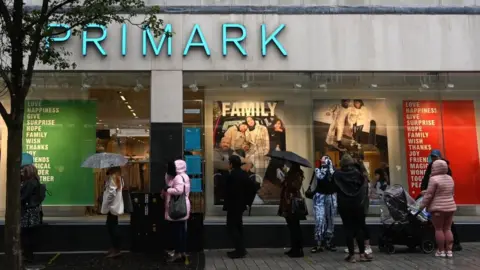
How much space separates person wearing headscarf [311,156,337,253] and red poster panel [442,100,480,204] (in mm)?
3647

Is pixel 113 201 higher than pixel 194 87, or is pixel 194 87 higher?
pixel 194 87

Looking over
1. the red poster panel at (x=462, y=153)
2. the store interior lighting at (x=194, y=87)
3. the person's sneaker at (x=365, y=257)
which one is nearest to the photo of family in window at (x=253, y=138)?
the store interior lighting at (x=194, y=87)

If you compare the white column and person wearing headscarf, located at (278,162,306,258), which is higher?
the white column

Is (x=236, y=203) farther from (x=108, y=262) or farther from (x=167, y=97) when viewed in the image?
(x=167, y=97)

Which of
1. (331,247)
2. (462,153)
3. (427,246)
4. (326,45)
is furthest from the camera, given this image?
(462,153)

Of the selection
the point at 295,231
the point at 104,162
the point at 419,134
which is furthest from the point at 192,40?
the point at 419,134

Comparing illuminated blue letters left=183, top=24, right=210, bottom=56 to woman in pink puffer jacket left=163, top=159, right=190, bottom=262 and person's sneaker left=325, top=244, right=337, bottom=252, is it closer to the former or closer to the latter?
woman in pink puffer jacket left=163, top=159, right=190, bottom=262

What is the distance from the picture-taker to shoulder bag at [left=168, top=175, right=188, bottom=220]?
7698 millimetres

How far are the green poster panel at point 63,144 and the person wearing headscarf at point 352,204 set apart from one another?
5.39 m

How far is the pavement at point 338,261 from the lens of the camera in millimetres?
7414

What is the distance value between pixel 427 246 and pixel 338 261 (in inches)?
71.4

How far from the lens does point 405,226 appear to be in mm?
8297

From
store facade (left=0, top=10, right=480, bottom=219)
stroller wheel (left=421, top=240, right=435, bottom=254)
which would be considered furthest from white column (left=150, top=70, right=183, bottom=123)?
stroller wheel (left=421, top=240, right=435, bottom=254)

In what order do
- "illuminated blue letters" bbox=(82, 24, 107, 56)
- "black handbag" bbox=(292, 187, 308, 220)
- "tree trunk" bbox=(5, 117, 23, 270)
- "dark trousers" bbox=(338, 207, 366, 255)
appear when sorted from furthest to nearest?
"illuminated blue letters" bbox=(82, 24, 107, 56) → "black handbag" bbox=(292, 187, 308, 220) → "dark trousers" bbox=(338, 207, 366, 255) → "tree trunk" bbox=(5, 117, 23, 270)
